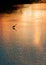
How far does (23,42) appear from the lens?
3.06 meters

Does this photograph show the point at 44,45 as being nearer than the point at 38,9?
Yes

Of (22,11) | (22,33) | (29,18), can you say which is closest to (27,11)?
(22,11)

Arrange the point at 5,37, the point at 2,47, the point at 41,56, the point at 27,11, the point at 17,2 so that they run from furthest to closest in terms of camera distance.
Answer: the point at 17,2 → the point at 27,11 → the point at 5,37 → the point at 2,47 → the point at 41,56

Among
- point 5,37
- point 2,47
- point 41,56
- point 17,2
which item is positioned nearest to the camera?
point 41,56

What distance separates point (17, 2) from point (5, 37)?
340 cm

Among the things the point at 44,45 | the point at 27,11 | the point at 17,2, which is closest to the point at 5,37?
the point at 44,45

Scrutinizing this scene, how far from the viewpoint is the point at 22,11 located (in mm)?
5523

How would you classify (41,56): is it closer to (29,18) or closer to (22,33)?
(22,33)

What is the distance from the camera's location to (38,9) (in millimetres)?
5648

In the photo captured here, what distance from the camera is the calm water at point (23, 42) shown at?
2.40 m

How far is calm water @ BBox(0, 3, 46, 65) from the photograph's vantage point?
7.89ft

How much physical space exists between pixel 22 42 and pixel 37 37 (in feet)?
0.90

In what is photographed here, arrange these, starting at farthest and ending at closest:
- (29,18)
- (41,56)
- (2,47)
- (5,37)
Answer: (29,18) < (5,37) < (2,47) < (41,56)

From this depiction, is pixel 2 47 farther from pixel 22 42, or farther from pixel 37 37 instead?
pixel 37 37
